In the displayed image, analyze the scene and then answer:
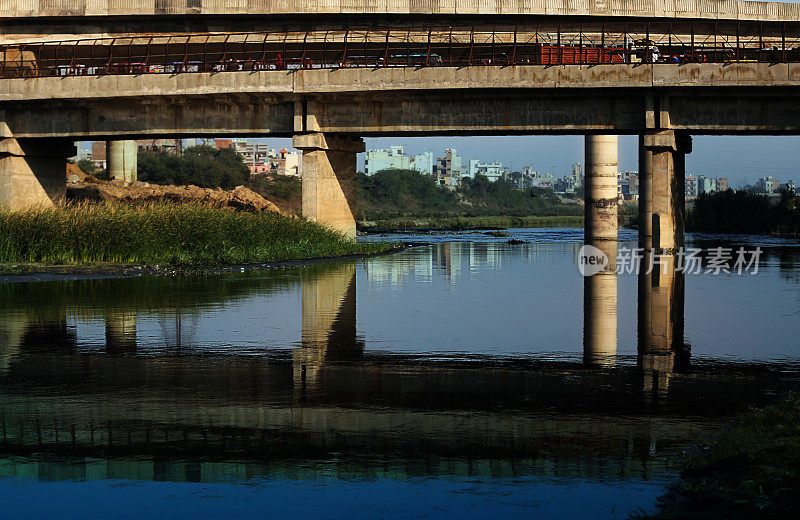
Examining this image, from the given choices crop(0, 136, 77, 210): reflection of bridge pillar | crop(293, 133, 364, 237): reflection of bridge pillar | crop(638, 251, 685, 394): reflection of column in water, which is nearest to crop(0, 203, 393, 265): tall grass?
crop(293, 133, 364, 237): reflection of bridge pillar

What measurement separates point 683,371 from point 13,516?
25.7 ft

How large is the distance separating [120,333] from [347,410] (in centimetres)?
668

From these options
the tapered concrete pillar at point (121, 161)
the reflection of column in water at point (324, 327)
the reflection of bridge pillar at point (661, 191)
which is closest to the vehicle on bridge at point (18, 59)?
the tapered concrete pillar at point (121, 161)

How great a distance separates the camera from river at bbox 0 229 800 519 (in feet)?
21.5

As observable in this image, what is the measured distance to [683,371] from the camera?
450 inches

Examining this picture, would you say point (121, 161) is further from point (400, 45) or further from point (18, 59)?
point (400, 45)

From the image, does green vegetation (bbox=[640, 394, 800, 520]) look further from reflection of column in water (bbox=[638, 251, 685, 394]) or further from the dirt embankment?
the dirt embankment

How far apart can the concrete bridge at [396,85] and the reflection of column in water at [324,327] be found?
667 inches

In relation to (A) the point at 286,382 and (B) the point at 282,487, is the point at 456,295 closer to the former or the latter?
(A) the point at 286,382

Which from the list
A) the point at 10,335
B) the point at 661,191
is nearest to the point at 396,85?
the point at 661,191

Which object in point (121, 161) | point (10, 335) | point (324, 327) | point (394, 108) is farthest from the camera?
point (121, 161)

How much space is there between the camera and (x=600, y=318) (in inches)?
672

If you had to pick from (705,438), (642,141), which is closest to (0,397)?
(705,438)

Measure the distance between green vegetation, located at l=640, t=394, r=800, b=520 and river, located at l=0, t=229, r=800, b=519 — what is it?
0.19 m
